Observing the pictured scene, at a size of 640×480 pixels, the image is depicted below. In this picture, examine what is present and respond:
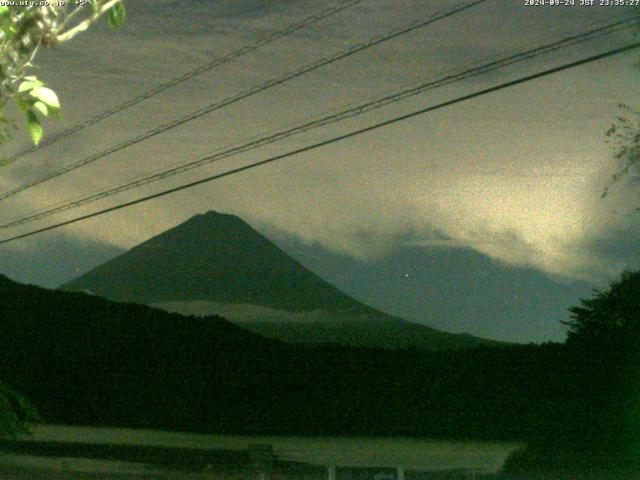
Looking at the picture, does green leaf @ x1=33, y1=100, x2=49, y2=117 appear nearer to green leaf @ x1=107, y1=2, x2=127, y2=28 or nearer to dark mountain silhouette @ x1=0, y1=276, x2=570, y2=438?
green leaf @ x1=107, y1=2, x2=127, y2=28

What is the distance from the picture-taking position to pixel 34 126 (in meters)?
3.34

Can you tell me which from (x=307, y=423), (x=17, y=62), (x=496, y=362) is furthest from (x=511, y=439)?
(x=17, y=62)

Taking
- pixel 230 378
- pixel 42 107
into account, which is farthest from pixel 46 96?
pixel 230 378

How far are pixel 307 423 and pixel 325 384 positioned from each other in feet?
7.13

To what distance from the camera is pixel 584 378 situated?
3039cm

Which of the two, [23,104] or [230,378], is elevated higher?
[230,378]

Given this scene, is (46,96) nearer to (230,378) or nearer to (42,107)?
(42,107)

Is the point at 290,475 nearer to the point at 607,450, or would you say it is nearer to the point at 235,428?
the point at 607,450

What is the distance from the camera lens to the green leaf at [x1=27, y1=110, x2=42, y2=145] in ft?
10.9

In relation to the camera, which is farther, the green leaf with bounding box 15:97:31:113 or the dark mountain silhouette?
the dark mountain silhouette

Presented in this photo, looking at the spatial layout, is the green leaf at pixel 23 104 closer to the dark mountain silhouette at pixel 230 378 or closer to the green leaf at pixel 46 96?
the green leaf at pixel 46 96

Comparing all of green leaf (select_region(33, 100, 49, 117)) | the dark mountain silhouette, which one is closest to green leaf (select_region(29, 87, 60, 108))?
green leaf (select_region(33, 100, 49, 117))

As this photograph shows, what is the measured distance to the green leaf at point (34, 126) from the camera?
3.33 meters

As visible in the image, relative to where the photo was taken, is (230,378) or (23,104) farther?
(230,378)
